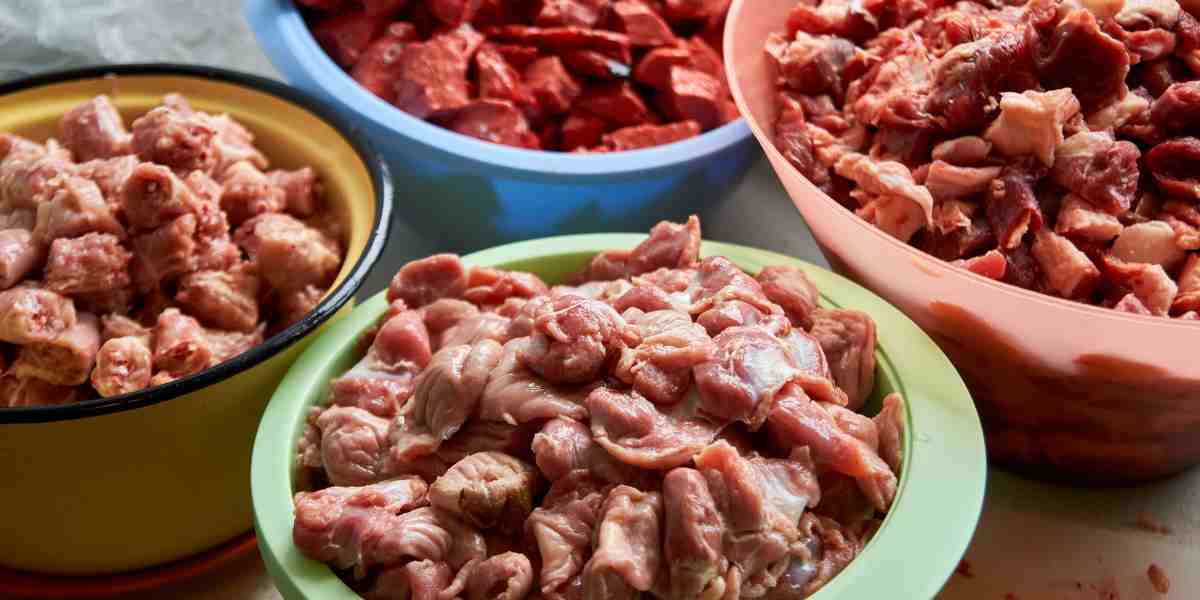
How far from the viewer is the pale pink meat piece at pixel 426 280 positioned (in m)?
1.27

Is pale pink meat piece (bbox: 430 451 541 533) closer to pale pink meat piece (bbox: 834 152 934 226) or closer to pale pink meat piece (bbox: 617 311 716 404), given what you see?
pale pink meat piece (bbox: 617 311 716 404)

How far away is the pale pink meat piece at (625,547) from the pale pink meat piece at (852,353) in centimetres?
29

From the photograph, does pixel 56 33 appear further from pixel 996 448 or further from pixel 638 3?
pixel 996 448

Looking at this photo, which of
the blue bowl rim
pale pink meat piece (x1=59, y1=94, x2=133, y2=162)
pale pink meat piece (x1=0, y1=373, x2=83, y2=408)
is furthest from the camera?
the blue bowl rim

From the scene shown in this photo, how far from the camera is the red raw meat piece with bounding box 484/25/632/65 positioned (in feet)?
5.92

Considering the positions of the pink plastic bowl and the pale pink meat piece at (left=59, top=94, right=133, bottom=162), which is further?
the pale pink meat piece at (left=59, top=94, right=133, bottom=162)

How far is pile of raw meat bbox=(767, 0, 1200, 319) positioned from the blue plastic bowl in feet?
0.86

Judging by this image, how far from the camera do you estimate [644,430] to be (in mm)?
998

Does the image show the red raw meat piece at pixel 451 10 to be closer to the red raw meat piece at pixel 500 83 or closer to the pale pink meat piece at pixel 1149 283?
the red raw meat piece at pixel 500 83

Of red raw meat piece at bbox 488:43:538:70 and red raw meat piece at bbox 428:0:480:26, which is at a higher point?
red raw meat piece at bbox 428:0:480:26

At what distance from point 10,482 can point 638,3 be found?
1.23m

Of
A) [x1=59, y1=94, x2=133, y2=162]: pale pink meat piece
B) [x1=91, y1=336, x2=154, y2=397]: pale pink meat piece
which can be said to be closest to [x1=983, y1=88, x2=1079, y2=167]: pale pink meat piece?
[x1=91, y1=336, x2=154, y2=397]: pale pink meat piece

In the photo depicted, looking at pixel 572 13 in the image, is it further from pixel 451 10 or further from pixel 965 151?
pixel 965 151

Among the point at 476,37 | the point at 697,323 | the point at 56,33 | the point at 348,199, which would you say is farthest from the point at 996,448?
the point at 56,33
